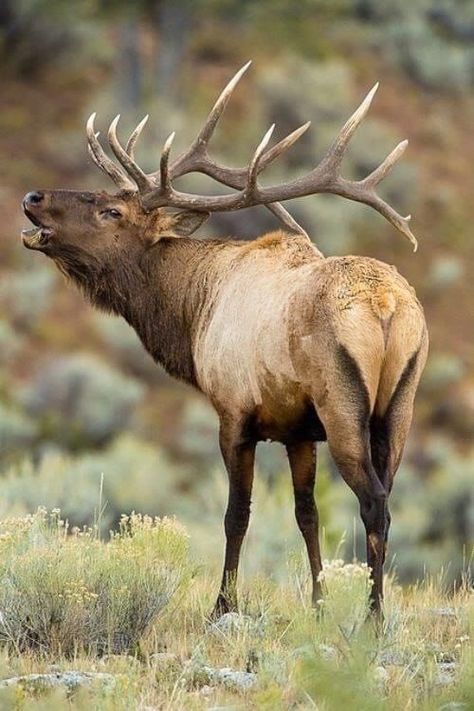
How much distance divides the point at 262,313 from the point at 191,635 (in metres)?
1.63

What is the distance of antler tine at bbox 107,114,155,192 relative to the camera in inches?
341

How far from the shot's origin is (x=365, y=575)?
6.01 meters

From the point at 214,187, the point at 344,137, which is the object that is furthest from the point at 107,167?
the point at 214,187

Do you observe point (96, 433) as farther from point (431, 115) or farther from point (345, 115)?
point (431, 115)

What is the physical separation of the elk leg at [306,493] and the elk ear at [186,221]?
153 centimetres

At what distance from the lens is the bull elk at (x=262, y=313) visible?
704cm

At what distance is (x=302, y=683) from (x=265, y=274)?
2.84 metres

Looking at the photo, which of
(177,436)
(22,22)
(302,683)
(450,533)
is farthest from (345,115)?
(302,683)

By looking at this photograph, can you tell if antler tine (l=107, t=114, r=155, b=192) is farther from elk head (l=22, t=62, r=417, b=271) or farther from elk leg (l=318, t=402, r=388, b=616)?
elk leg (l=318, t=402, r=388, b=616)

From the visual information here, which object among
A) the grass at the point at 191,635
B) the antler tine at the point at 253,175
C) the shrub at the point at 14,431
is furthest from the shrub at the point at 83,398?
the grass at the point at 191,635

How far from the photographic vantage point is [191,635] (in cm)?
702

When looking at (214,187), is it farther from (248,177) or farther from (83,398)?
(248,177)

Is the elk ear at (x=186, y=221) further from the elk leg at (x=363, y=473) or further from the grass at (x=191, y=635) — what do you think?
the elk leg at (x=363, y=473)

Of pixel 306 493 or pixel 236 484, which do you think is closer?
pixel 236 484
